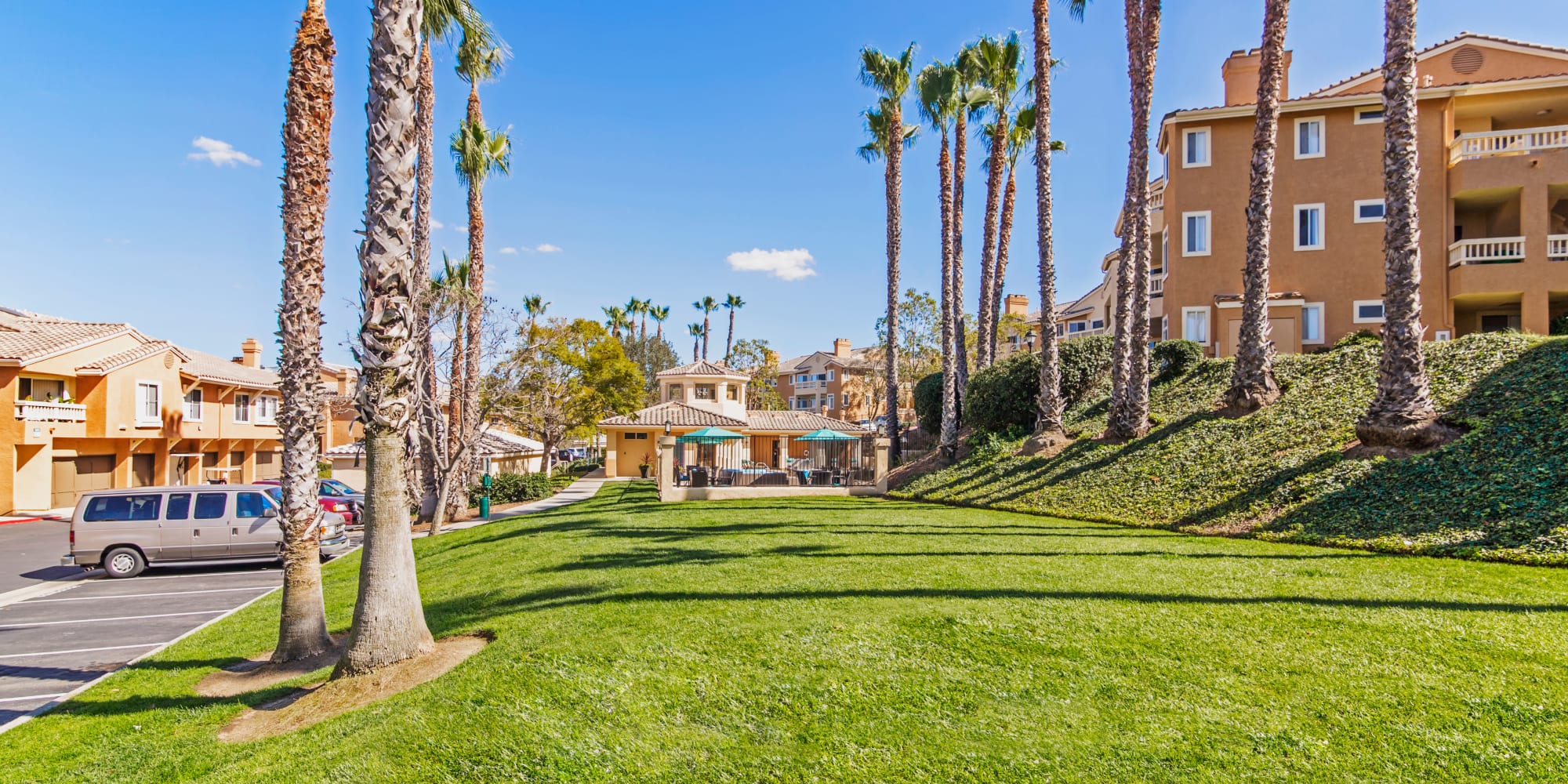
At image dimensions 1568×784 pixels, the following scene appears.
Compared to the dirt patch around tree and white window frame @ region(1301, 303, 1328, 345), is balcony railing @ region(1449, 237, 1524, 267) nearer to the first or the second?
white window frame @ region(1301, 303, 1328, 345)

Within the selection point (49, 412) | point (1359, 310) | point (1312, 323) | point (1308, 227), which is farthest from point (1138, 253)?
point (49, 412)

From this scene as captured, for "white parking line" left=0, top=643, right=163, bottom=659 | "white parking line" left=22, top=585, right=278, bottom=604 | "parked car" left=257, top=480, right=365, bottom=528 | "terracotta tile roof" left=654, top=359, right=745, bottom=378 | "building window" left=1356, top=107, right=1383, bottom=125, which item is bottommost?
"white parking line" left=22, top=585, right=278, bottom=604

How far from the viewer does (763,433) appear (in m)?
40.1

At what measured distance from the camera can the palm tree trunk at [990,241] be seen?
1014 inches

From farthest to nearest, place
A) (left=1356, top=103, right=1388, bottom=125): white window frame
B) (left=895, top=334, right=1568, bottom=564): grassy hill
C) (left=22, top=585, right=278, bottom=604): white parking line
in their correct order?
(left=1356, top=103, right=1388, bottom=125): white window frame → (left=22, top=585, right=278, bottom=604): white parking line → (left=895, top=334, right=1568, bottom=564): grassy hill

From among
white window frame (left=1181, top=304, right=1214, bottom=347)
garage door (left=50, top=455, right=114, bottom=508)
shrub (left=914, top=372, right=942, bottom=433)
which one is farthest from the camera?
garage door (left=50, top=455, right=114, bottom=508)

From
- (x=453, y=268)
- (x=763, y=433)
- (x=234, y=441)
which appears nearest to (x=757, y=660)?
(x=453, y=268)

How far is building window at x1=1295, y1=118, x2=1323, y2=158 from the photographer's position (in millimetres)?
23797

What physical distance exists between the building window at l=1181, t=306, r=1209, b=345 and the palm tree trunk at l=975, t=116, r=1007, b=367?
6.18 meters

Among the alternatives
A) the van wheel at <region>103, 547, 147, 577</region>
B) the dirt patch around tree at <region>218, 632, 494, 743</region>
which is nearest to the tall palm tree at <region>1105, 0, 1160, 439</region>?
the dirt patch around tree at <region>218, 632, 494, 743</region>

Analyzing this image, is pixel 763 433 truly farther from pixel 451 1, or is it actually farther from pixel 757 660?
pixel 757 660

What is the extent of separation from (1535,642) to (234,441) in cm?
4922

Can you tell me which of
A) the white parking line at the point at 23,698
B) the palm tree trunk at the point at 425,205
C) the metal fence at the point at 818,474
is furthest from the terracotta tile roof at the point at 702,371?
the white parking line at the point at 23,698

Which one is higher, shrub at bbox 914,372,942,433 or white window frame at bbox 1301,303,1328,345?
white window frame at bbox 1301,303,1328,345
